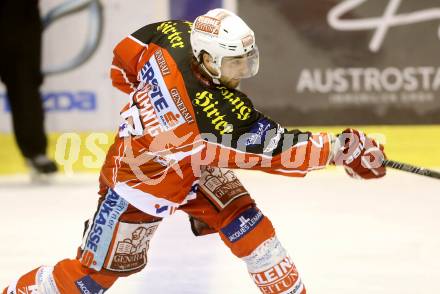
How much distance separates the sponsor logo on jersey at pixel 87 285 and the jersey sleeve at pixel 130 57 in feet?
2.07

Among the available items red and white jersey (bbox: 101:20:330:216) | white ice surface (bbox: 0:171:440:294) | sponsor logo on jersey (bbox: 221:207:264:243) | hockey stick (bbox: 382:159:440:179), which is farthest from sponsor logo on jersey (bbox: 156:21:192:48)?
white ice surface (bbox: 0:171:440:294)

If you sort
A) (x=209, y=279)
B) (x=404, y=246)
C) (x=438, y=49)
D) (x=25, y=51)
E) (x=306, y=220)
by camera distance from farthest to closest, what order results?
1. (x=438, y=49)
2. (x=25, y=51)
3. (x=306, y=220)
4. (x=404, y=246)
5. (x=209, y=279)

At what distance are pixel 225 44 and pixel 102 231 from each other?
64cm

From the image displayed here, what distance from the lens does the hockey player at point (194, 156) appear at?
8.87 feet

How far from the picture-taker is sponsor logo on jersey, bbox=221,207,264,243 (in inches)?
114

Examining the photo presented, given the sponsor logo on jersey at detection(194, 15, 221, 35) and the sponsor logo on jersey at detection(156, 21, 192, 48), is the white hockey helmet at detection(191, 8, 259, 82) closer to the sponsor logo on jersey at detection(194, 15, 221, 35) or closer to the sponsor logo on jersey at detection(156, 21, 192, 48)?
the sponsor logo on jersey at detection(194, 15, 221, 35)

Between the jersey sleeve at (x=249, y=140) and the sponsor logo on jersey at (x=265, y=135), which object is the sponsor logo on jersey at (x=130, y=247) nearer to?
the jersey sleeve at (x=249, y=140)

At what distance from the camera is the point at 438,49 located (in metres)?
5.89

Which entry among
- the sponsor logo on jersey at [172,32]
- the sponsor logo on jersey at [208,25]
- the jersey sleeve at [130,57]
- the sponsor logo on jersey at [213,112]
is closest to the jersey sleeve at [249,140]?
the sponsor logo on jersey at [213,112]

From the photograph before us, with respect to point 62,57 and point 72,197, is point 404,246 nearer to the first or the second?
point 72,197

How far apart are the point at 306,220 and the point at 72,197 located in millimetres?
1187

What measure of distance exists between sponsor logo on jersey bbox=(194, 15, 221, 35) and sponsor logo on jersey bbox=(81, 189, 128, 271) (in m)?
0.54

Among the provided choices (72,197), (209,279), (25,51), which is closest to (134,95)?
(209,279)

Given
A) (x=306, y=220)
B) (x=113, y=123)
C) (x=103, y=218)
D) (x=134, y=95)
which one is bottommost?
(x=113, y=123)
